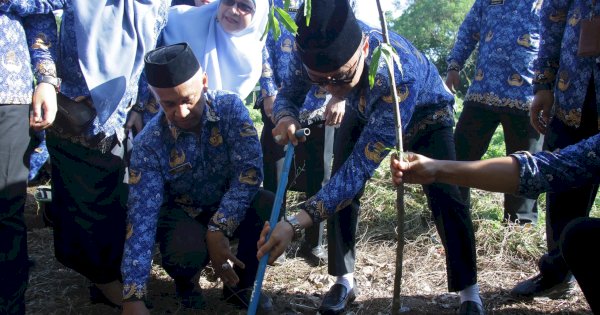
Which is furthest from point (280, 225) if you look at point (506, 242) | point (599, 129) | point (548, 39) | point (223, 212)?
point (506, 242)

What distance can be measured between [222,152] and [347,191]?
2.76 ft

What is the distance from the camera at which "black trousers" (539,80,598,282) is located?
2611mm

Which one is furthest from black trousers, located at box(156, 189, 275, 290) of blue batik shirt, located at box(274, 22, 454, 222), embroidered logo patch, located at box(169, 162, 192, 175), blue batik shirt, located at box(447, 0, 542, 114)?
blue batik shirt, located at box(447, 0, 542, 114)

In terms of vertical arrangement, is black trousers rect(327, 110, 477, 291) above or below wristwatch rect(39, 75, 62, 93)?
below

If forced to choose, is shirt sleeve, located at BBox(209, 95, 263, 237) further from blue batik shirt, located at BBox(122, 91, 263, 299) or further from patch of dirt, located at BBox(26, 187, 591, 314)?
patch of dirt, located at BBox(26, 187, 591, 314)

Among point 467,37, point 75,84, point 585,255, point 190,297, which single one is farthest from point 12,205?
point 467,37

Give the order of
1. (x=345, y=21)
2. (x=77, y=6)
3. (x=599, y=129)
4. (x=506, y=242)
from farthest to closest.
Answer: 1. (x=506, y=242)
2. (x=77, y=6)
3. (x=599, y=129)
4. (x=345, y=21)

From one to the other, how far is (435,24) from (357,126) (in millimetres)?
14099

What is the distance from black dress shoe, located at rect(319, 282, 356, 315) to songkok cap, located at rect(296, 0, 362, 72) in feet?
4.02

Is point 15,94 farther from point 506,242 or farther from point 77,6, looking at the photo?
point 506,242

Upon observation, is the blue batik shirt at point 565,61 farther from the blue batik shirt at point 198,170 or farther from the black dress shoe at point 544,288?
the blue batik shirt at point 198,170

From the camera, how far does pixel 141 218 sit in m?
2.71

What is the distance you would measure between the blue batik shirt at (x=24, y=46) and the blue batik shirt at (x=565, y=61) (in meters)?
2.30

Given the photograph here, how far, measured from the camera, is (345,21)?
2.32 m
